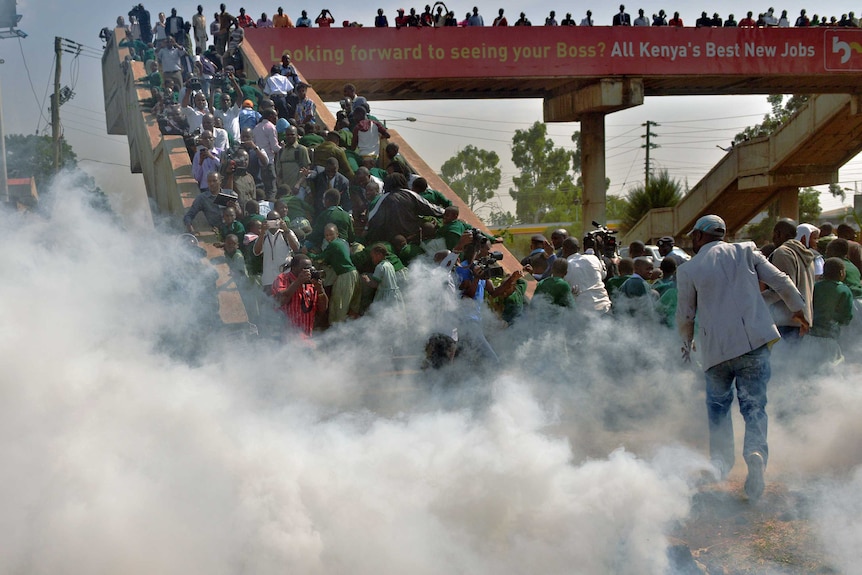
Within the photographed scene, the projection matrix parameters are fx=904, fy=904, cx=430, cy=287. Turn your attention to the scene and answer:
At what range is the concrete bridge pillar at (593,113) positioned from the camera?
2281 centimetres

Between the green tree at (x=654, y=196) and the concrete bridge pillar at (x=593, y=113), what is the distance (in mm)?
8557

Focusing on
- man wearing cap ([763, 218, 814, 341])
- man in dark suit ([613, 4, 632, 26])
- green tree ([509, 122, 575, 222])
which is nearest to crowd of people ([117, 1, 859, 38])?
man in dark suit ([613, 4, 632, 26])

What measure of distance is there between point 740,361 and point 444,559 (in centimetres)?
228

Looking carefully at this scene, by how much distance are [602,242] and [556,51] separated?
45.6 feet

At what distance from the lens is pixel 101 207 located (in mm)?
5840

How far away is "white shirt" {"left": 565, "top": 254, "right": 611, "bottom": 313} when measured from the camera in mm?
7879

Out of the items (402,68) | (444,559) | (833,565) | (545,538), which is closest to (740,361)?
(833,565)

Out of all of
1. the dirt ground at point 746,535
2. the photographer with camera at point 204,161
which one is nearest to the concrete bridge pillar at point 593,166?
the photographer with camera at point 204,161

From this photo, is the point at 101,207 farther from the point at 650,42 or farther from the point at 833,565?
the point at 650,42

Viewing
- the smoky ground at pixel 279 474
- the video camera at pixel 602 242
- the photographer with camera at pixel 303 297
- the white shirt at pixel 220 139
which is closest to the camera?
the smoky ground at pixel 279 474

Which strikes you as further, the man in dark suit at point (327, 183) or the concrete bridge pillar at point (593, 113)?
the concrete bridge pillar at point (593, 113)

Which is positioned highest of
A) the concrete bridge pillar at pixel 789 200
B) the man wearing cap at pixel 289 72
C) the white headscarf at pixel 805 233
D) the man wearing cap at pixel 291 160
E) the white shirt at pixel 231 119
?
the man wearing cap at pixel 289 72

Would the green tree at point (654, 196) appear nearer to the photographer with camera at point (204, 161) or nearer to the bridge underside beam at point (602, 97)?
the bridge underside beam at point (602, 97)

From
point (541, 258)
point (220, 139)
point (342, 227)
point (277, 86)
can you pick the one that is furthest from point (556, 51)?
point (541, 258)
